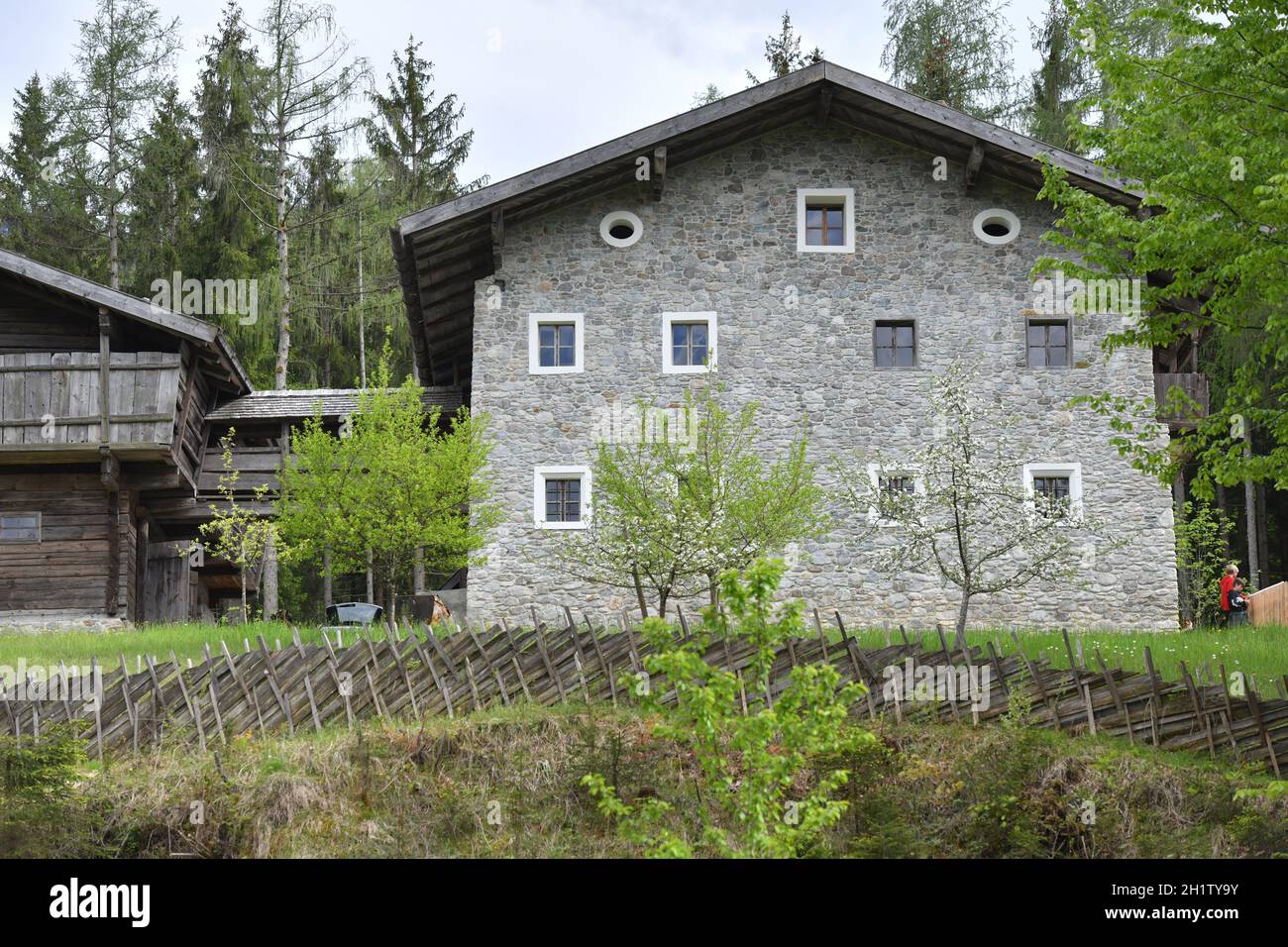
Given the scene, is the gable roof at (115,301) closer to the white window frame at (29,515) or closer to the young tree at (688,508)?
the white window frame at (29,515)

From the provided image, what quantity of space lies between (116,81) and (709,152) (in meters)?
15.3

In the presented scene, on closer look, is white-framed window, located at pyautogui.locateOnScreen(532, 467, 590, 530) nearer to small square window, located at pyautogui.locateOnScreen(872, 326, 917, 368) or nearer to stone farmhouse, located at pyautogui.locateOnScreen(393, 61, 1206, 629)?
stone farmhouse, located at pyautogui.locateOnScreen(393, 61, 1206, 629)

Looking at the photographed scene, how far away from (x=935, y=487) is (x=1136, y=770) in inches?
287

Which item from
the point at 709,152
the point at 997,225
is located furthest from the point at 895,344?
the point at 709,152

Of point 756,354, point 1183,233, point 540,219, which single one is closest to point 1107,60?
point 1183,233

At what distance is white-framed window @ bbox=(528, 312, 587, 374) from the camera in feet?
71.5

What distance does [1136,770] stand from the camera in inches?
455

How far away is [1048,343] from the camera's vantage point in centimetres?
2183

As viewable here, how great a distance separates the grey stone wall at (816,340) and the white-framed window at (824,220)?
0.12 m

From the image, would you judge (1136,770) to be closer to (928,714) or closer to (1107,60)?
(928,714)

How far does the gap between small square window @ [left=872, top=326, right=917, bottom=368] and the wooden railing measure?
10094 millimetres

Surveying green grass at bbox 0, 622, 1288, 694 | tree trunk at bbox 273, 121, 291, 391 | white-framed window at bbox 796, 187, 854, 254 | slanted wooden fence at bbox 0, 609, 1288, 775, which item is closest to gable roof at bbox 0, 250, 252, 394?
green grass at bbox 0, 622, 1288, 694

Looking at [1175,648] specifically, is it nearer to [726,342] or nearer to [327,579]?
[726,342]

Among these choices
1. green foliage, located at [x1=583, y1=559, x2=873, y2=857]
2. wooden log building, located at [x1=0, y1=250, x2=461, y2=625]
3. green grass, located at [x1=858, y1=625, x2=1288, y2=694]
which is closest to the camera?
green foliage, located at [x1=583, y1=559, x2=873, y2=857]
